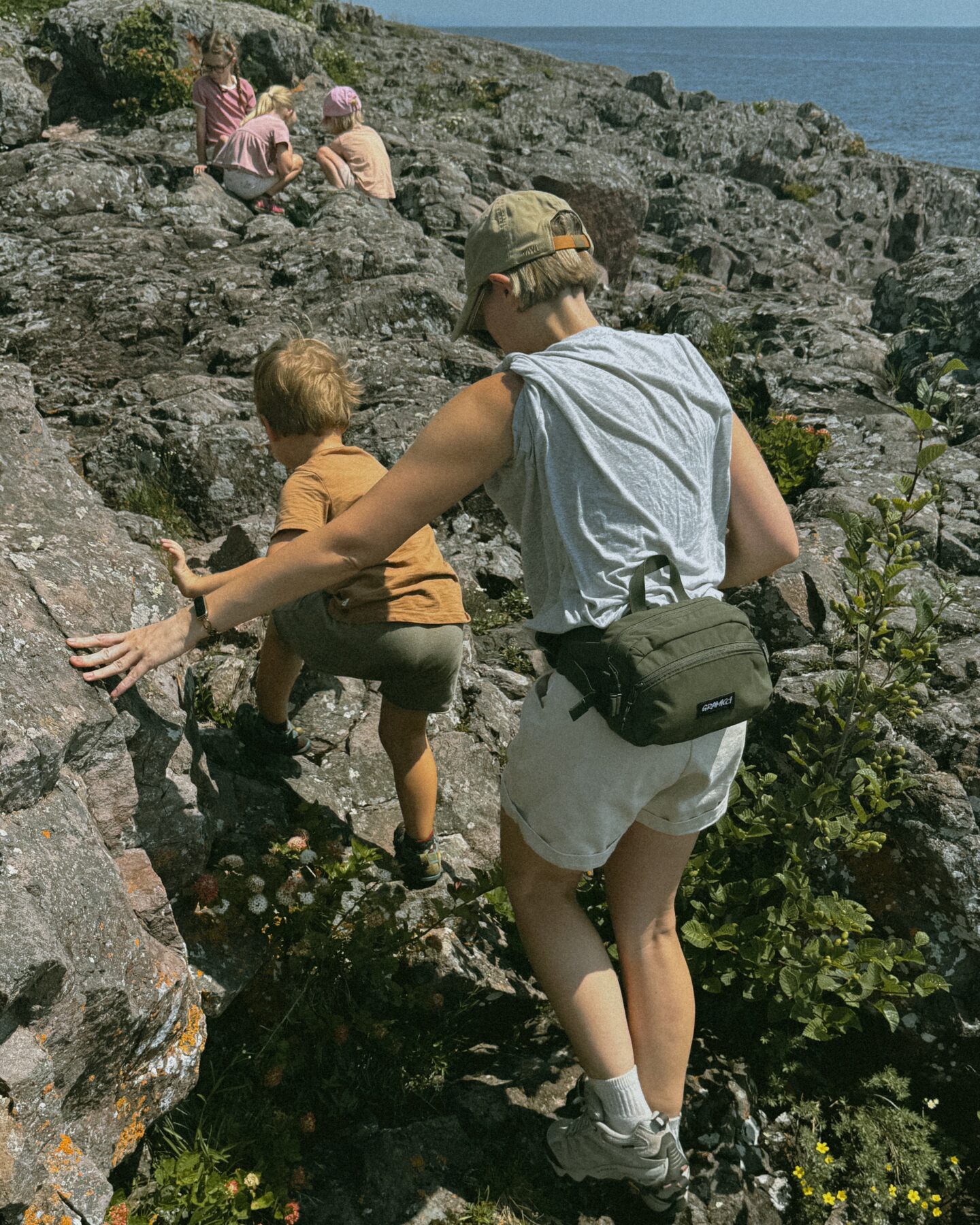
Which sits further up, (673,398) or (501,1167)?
(673,398)

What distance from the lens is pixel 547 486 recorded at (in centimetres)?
239

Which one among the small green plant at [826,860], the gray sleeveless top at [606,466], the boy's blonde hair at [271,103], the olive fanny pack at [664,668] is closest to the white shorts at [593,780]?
the olive fanny pack at [664,668]

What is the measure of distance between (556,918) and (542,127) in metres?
23.1

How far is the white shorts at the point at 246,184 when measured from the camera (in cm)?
1085

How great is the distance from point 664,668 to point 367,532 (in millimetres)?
841

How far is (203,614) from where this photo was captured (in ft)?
8.61

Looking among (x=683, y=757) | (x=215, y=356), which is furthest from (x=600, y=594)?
(x=215, y=356)

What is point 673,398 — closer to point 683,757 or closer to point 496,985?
point 683,757

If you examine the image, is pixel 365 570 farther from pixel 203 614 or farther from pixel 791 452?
pixel 791 452

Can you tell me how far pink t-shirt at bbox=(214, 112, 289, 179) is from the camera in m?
10.8

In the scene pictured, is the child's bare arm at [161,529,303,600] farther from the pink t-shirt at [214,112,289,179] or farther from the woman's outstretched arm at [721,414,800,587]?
the pink t-shirt at [214,112,289,179]

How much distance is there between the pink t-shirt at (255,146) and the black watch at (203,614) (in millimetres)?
9781

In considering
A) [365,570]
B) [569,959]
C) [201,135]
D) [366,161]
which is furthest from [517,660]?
[201,135]

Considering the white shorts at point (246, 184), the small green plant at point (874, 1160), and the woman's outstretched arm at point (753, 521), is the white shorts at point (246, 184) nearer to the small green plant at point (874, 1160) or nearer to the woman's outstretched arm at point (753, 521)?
the woman's outstretched arm at point (753, 521)
